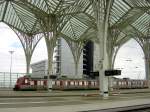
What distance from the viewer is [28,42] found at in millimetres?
79000

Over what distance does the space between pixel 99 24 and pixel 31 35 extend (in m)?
43.4

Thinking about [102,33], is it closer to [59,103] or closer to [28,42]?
[59,103]

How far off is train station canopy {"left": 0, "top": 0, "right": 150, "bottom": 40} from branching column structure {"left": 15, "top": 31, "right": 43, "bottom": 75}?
117cm

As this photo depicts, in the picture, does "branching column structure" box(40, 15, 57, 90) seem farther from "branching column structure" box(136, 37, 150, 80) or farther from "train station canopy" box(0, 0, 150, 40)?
"branching column structure" box(136, 37, 150, 80)

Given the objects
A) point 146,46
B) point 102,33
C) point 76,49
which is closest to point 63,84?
point 76,49

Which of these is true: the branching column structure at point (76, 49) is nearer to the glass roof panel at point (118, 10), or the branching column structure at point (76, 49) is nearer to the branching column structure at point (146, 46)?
the branching column structure at point (146, 46)

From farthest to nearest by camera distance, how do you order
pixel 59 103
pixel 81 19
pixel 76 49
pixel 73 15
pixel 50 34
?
pixel 76 49 → pixel 81 19 → pixel 73 15 → pixel 50 34 → pixel 59 103

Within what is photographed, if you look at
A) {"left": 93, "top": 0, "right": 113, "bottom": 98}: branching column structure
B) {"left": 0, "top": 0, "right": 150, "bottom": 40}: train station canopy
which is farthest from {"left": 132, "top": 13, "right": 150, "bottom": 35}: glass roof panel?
{"left": 93, "top": 0, "right": 113, "bottom": 98}: branching column structure

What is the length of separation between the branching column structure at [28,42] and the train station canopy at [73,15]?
1.17 metres

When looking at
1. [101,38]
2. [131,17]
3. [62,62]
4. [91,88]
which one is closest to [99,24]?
[101,38]

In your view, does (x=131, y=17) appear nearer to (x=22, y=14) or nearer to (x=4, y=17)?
(x=22, y=14)

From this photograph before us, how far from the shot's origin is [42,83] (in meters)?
67.2

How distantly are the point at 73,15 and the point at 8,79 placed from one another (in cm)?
1921

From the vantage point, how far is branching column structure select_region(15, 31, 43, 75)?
255 feet
